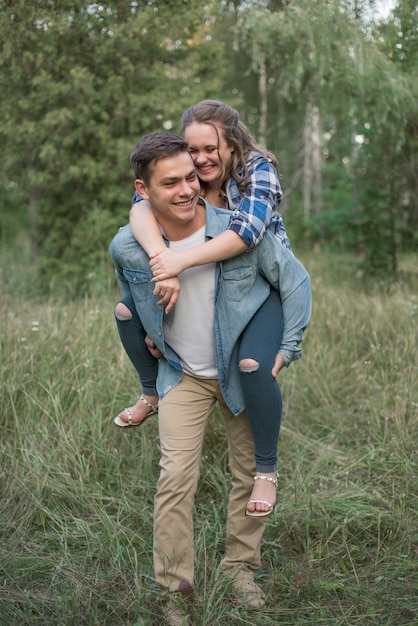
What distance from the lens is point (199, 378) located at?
2863 mm

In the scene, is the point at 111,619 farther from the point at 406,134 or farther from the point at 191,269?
the point at 406,134

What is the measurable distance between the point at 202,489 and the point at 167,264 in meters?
1.79

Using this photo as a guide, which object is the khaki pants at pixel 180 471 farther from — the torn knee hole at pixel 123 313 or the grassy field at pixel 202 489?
the torn knee hole at pixel 123 313

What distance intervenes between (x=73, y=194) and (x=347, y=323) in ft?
→ 12.8

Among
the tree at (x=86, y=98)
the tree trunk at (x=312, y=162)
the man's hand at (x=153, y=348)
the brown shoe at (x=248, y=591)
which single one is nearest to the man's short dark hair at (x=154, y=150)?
the man's hand at (x=153, y=348)

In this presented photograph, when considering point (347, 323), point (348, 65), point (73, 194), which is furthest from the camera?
point (73, 194)

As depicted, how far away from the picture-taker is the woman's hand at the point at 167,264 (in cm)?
261

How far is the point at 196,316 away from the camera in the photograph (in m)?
2.84

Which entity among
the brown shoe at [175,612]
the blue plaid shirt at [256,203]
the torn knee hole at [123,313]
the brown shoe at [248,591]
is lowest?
the brown shoe at [248,591]

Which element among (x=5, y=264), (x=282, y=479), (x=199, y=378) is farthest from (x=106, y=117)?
(x=199, y=378)

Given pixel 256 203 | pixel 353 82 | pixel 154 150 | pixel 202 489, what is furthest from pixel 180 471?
pixel 353 82

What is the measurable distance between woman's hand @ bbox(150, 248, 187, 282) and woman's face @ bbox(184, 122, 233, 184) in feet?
1.46

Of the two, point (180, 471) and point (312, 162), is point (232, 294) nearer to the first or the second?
point (180, 471)

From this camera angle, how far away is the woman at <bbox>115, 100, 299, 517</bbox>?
2664 mm
